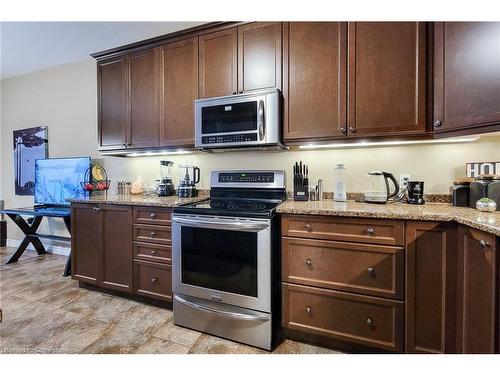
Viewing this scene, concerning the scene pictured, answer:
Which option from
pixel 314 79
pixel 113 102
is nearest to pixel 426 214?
pixel 314 79

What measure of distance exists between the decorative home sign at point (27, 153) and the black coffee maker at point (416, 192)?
4506 mm

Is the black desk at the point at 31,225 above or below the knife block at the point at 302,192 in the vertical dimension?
below

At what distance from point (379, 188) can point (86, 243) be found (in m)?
2.68

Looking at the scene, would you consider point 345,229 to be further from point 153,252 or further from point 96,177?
point 96,177

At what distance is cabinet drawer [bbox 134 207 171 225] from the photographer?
1.96m

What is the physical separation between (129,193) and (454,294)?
117 inches

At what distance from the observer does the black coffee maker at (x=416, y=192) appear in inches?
68.1

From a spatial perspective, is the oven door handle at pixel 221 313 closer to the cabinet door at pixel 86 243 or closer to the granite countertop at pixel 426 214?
the granite countertop at pixel 426 214

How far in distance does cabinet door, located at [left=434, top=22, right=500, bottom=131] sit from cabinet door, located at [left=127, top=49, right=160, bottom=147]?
2.24 meters

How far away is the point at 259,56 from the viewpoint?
1978mm

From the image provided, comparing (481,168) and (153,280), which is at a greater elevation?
(481,168)

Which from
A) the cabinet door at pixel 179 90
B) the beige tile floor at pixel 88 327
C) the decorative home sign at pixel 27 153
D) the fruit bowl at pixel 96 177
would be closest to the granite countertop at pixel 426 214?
the beige tile floor at pixel 88 327
